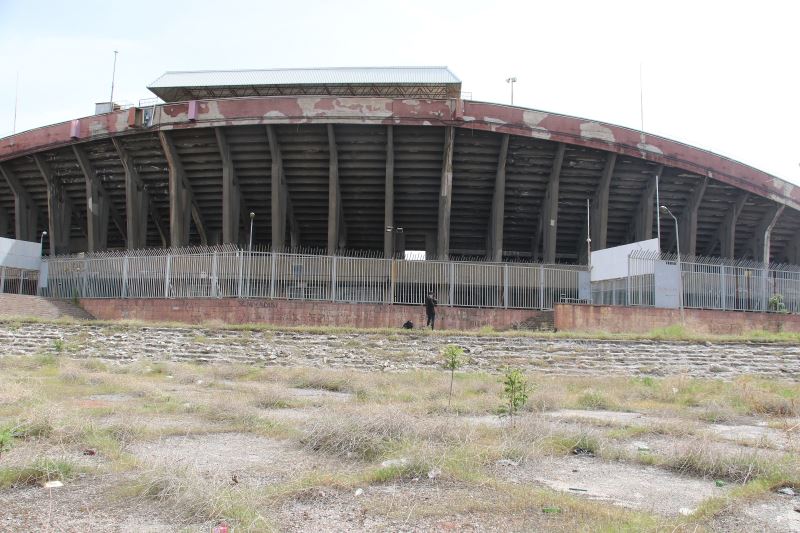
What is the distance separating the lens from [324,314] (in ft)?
71.2

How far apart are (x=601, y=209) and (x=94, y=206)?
24.8 meters

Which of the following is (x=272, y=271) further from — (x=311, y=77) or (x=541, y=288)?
(x=311, y=77)

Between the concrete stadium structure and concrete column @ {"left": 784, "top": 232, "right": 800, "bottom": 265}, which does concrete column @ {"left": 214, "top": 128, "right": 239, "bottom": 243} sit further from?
concrete column @ {"left": 784, "top": 232, "right": 800, "bottom": 265}

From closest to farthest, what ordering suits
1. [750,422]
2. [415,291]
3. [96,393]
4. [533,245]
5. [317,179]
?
[750,422] < [96,393] < [415,291] < [317,179] < [533,245]

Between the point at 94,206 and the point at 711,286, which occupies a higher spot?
the point at 94,206

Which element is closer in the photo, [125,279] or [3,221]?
[125,279]

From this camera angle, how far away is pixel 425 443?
577 centimetres

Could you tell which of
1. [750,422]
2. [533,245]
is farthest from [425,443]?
[533,245]

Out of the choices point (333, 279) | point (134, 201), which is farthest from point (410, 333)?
point (134, 201)

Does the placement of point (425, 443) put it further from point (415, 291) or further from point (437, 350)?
point (415, 291)

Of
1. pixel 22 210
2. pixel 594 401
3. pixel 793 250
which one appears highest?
pixel 22 210

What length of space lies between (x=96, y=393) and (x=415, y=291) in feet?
44.6

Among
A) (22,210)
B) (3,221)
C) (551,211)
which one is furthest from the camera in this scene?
(3,221)

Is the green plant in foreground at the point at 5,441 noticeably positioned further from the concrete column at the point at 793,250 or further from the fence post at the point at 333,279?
the concrete column at the point at 793,250
